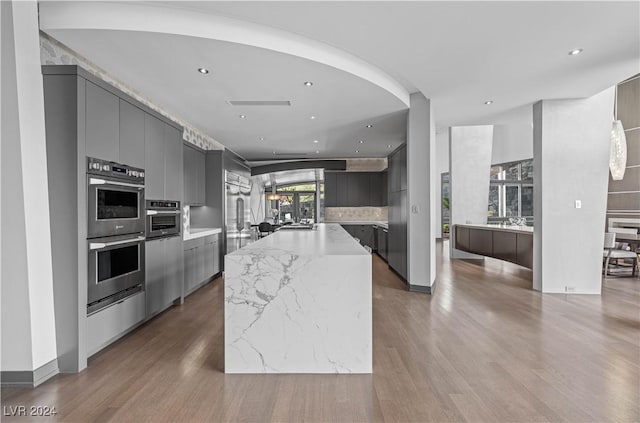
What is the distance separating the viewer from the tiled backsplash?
9953 millimetres

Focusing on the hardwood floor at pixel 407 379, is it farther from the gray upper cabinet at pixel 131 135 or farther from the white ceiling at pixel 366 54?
the white ceiling at pixel 366 54

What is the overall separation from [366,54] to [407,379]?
2939 mm

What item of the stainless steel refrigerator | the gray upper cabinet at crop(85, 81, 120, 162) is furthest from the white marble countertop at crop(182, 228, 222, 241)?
the gray upper cabinet at crop(85, 81, 120, 162)

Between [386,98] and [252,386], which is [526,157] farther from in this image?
[252,386]

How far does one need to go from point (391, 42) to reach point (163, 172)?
9.11 ft

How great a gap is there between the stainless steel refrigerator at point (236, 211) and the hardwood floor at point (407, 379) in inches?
99.1

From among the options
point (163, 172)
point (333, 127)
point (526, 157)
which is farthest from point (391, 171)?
point (526, 157)

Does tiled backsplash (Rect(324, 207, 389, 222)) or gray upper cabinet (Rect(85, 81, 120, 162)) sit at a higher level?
gray upper cabinet (Rect(85, 81, 120, 162))

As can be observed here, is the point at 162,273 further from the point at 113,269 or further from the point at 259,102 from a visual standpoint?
the point at 259,102

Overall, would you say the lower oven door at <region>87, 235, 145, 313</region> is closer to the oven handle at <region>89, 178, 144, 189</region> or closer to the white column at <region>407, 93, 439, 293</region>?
the oven handle at <region>89, 178, 144, 189</region>

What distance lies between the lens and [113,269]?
2965mm

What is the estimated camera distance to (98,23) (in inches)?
105

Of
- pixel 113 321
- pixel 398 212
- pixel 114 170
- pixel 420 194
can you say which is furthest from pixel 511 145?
pixel 113 321

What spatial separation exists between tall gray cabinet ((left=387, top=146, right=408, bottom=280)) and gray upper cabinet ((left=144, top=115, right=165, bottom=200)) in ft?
11.7
